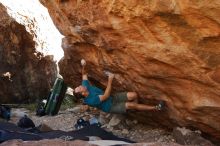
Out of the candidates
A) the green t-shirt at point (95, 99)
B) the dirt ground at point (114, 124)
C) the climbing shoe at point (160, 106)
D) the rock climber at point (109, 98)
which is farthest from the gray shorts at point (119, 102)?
the climbing shoe at point (160, 106)

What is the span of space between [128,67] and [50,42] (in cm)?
716

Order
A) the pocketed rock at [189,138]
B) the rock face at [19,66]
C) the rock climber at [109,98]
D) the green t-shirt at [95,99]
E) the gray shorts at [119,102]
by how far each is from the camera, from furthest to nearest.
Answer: the rock face at [19,66], the green t-shirt at [95,99], the gray shorts at [119,102], the rock climber at [109,98], the pocketed rock at [189,138]

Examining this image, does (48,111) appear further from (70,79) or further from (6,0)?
(6,0)

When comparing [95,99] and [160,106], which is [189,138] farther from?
[95,99]

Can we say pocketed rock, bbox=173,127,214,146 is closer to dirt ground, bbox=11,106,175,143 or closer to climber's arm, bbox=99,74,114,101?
dirt ground, bbox=11,106,175,143

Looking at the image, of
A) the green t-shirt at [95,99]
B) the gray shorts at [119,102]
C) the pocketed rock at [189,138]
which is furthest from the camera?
the green t-shirt at [95,99]

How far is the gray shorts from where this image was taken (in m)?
8.84

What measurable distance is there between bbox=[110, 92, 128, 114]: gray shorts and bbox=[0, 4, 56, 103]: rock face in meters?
A: 5.63

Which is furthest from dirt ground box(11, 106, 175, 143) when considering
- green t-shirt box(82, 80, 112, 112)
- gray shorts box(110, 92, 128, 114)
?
green t-shirt box(82, 80, 112, 112)

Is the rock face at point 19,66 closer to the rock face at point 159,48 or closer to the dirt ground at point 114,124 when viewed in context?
the dirt ground at point 114,124

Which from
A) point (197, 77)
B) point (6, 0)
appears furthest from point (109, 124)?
point (6, 0)

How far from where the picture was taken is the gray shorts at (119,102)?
884 cm

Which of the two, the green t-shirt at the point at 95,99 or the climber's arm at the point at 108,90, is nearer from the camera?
the climber's arm at the point at 108,90

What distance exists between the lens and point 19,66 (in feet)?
45.9
